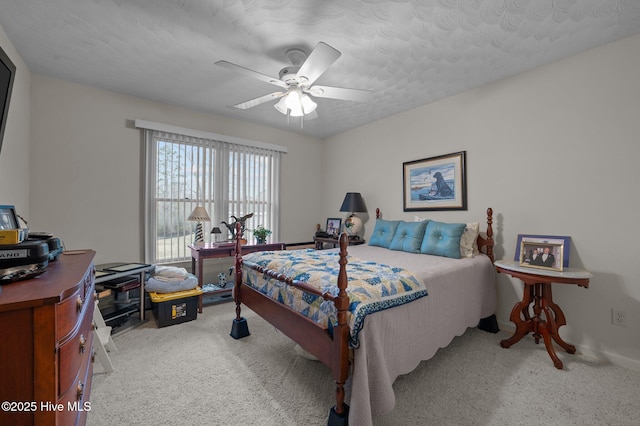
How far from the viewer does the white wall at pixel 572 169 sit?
220 centimetres

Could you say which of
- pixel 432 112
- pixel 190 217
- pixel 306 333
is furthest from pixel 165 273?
pixel 432 112

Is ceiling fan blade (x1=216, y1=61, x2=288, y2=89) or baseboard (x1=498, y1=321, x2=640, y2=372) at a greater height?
ceiling fan blade (x1=216, y1=61, x2=288, y2=89)

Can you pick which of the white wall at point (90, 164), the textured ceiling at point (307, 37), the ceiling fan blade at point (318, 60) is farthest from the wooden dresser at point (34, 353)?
the white wall at point (90, 164)

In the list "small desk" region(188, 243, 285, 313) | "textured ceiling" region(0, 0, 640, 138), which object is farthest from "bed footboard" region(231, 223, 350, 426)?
"textured ceiling" region(0, 0, 640, 138)

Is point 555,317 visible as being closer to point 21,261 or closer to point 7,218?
point 21,261

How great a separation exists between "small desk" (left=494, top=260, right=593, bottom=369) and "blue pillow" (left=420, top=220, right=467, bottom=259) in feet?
1.34

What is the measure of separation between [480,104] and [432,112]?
0.56 m

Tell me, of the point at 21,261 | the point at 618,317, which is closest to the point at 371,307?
the point at 21,261

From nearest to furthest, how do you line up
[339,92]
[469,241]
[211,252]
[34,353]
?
[34,353] → [339,92] → [469,241] → [211,252]

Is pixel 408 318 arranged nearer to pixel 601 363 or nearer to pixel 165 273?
pixel 601 363

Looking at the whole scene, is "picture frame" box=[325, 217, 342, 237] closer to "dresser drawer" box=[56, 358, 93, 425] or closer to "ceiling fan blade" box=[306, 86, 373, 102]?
"ceiling fan blade" box=[306, 86, 373, 102]

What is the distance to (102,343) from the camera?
203 centimetres

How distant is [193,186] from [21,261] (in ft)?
9.60

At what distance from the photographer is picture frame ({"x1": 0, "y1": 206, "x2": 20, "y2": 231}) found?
1.37 m
